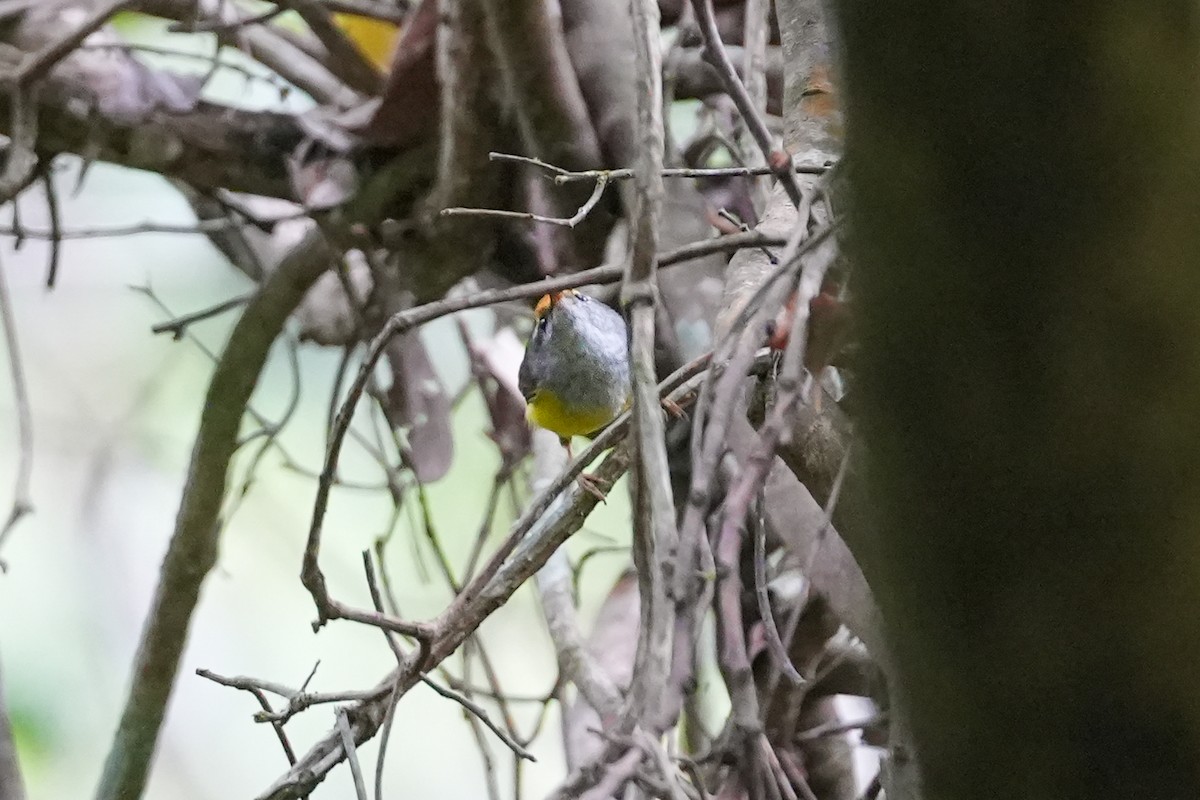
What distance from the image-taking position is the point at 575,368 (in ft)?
2.86

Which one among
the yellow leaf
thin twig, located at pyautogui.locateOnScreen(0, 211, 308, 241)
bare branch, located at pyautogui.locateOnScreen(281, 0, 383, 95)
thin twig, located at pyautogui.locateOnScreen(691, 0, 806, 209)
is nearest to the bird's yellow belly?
thin twig, located at pyautogui.locateOnScreen(691, 0, 806, 209)

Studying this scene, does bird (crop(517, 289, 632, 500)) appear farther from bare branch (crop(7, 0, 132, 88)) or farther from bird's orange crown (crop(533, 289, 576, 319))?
bare branch (crop(7, 0, 132, 88))

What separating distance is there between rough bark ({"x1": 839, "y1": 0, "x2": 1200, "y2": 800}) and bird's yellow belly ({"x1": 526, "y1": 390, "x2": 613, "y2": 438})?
62cm

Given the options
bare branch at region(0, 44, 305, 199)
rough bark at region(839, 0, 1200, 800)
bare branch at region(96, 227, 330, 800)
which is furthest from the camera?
bare branch at region(96, 227, 330, 800)

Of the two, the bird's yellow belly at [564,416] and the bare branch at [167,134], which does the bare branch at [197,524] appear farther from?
the bird's yellow belly at [564,416]

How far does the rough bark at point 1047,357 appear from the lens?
26 centimetres

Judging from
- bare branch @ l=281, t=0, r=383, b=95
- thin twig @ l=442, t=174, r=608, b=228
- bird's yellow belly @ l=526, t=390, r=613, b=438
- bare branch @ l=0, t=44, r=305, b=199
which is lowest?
bird's yellow belly @ l=526, t=390, r=613, b=438

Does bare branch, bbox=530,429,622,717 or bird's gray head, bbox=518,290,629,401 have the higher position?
bird's gray head, bbox=518,290,629,401

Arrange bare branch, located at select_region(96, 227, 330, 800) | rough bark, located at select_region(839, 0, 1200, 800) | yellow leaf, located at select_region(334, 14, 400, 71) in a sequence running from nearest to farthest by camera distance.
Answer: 1. rough bark, located at select_region(839, 0, 1200, 800)
2. bare branch, located at select_region(96, 227, 330, 800)
3. yellow leaf, located at select_region(334, 14, 400, 71)

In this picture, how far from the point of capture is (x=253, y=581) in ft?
7.03

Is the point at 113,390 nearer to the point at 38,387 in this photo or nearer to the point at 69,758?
the point at 38,387

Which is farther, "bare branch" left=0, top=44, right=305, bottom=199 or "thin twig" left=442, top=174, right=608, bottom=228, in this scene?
"bare branch" left=0, top=44, right=305, bottom=199

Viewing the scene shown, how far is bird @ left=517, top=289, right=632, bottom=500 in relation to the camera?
2.88 ft

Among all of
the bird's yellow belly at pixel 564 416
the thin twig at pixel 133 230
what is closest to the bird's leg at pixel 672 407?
the bird's yellow belly at pixel 564 416
